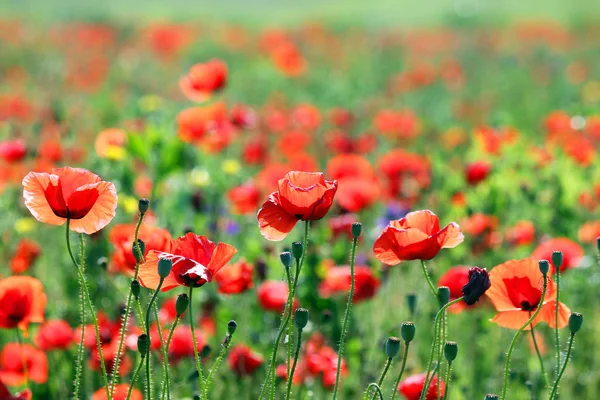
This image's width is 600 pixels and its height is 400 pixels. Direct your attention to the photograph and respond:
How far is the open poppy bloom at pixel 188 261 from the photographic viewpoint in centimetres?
166

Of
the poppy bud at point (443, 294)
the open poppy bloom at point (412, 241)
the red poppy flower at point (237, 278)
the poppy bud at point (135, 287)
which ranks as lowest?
the red poppy flower at point (237, 278)

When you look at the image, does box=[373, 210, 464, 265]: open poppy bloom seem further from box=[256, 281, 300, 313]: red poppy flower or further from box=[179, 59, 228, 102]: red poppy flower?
box=[179, 59, 228, 102]: red poppy flower

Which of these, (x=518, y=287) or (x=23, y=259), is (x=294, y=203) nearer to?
(x=518, y=287)

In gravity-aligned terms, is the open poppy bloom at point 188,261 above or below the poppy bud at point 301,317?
above

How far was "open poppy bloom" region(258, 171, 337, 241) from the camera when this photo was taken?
5.58 ft

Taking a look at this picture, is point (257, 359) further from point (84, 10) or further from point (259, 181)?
point (84, 10)

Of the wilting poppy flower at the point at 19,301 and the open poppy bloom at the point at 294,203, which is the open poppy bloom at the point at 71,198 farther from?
the wilting poppy flower at the point at 19,301

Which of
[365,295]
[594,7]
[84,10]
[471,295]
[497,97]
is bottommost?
[365,295]

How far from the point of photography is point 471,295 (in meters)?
1.65

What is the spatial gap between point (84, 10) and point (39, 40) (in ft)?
15.4

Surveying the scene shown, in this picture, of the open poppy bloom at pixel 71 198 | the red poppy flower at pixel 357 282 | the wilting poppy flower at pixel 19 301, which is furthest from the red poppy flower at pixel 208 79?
the open poppy bloom at pixel 71 198

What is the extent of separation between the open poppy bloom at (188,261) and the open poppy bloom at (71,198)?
0.14 metres

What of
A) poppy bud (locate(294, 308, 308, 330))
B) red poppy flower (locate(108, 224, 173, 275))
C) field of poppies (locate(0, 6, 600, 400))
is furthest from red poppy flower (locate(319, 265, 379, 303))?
poppy bud (locate(294, 308, 308, 330))

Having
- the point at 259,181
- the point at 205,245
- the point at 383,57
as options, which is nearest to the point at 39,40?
the point at 383,57
